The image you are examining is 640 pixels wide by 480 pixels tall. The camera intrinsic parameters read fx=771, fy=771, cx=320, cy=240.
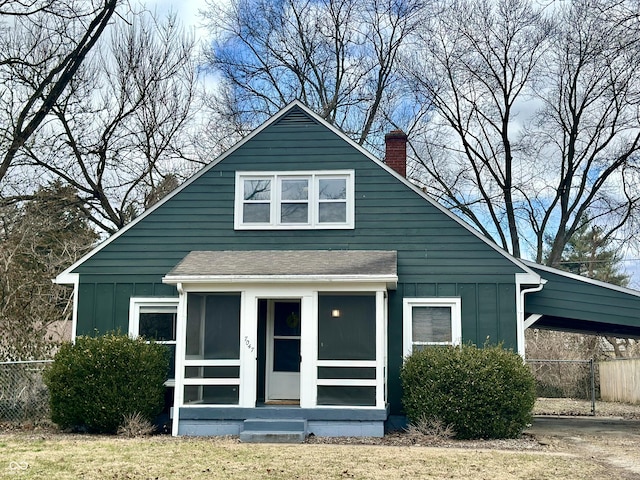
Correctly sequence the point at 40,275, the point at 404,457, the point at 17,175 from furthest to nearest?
the point at 17,175, the point at 40,275, the point at 404,457

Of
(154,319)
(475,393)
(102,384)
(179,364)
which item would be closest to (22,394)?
(102,384)

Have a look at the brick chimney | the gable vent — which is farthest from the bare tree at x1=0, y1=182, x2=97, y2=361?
the brick chimney

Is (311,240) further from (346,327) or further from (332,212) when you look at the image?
(346,327)

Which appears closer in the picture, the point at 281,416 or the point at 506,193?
the point at 281,416

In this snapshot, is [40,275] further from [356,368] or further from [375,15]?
[375,15]

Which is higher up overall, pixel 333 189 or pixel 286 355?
pixel 333 189

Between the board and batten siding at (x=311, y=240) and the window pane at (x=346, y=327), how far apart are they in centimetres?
111

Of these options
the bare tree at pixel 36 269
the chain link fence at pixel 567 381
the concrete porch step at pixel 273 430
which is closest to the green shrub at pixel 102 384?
the concrete porch step at pixel 273 430

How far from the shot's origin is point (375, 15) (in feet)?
93.1

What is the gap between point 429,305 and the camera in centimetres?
1434

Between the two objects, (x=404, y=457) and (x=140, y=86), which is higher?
(x=140, y=86)

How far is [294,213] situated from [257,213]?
2.39 feet

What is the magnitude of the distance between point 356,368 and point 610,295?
5358 millimetres

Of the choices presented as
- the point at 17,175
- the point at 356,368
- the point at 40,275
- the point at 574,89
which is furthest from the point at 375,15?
the point at 356,368
